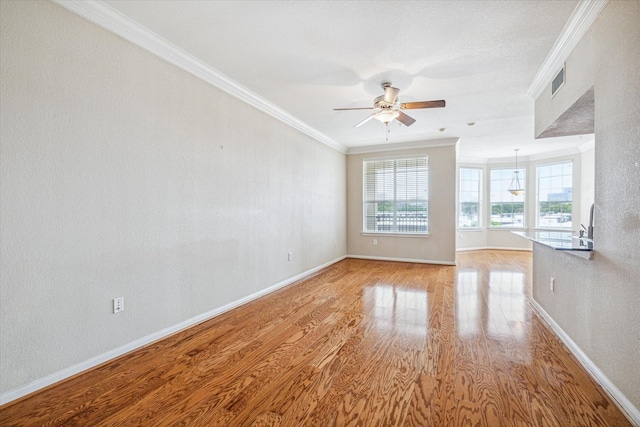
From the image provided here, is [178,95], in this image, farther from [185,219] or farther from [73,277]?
[73,277]

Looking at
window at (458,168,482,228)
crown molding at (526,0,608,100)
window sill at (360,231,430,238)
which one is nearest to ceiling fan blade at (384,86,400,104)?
crown molding at (526,0,608,100)

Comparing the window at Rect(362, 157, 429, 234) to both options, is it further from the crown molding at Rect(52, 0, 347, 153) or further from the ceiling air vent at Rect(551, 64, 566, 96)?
the ceiling air vent at Rect(551, 64, 566, 96)

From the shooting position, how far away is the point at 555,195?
7.48m

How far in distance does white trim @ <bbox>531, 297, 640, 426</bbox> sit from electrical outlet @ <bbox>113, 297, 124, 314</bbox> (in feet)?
11.2

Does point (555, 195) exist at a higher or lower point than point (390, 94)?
lower

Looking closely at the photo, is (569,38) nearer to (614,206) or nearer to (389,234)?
(614,206)

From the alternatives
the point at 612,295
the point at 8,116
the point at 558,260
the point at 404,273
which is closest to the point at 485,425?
the point at 612,295

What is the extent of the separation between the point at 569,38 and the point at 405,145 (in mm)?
3953

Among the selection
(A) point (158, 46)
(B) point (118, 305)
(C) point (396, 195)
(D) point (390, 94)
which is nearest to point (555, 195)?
(C) point (396, 195)

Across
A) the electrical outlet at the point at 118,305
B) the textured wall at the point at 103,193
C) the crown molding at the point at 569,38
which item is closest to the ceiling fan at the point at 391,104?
the crown molding at the point at 569,38

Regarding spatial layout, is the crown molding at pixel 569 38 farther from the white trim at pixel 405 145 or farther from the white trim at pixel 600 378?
the white trim at pixel 405 145

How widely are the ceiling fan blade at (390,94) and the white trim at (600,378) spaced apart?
2.76m

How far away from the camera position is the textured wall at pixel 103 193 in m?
1.76

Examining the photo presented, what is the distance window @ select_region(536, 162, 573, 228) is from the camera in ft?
23.7
